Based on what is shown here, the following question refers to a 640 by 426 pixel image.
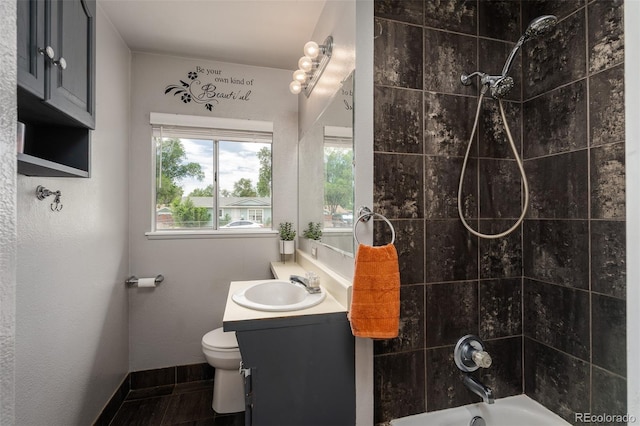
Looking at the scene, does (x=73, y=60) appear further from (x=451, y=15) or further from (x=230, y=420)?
(x=230, y=420)

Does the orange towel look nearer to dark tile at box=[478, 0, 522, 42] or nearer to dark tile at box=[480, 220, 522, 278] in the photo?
dark tile at box=[480, 220, 522, 278]

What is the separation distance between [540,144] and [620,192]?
0.43 m

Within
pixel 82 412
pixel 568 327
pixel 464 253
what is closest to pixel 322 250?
pixel 464 253

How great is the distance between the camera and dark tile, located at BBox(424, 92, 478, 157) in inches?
53.6

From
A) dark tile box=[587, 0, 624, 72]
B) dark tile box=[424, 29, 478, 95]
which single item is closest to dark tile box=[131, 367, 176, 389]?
dark tile box=[424, 29, 478, 95]

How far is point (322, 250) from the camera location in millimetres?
1857

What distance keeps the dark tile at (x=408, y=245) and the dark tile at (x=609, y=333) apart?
2.33ft

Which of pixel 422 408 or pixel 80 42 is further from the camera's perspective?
pixel 422 408

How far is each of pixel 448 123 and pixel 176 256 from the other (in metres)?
2.22

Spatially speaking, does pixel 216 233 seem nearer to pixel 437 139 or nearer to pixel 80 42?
pixel 80 42

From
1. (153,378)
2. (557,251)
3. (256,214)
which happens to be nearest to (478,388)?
(557,251)

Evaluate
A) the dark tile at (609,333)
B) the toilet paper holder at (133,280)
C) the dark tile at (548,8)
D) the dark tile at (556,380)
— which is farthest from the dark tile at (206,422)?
the dark tile at (548,8)

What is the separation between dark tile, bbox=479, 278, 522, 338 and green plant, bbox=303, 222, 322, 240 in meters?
1.02

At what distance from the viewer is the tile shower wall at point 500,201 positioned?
1.17 meters
